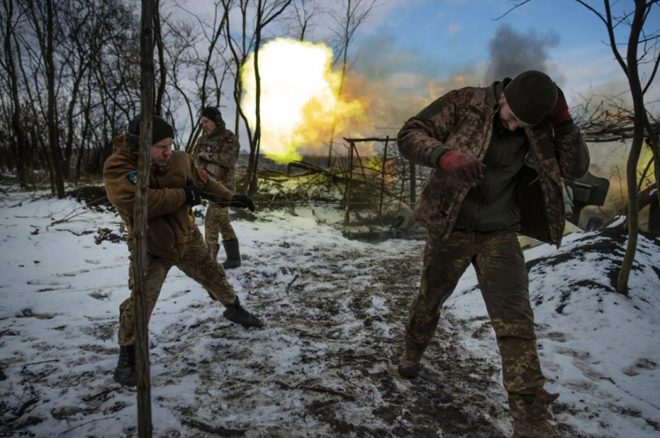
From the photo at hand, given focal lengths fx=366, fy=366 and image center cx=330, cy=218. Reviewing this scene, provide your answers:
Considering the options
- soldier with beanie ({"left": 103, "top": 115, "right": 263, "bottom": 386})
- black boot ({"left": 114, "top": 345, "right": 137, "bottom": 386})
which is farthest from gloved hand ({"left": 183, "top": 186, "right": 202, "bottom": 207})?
black boot ({"left": 114, "top": 345, "right": 137, "bottom": 386})

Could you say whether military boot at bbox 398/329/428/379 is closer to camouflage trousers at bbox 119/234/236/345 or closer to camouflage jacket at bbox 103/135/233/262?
camouflage trousers at bbox 119/234/236/345

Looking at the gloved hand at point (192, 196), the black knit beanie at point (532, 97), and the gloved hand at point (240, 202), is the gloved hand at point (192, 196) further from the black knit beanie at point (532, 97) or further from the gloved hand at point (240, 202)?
the black knit beanie at point (532, 97)

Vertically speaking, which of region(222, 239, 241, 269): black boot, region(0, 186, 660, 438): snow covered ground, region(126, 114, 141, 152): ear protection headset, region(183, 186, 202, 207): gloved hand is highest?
region(126, 114, 141, 152): ear protection headset

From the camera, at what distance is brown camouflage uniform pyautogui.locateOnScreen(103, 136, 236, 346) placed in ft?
8.29

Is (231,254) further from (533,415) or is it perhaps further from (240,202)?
(533,415)

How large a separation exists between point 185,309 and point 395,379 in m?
2.52

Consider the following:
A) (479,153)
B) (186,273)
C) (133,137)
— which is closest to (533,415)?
(479,153)

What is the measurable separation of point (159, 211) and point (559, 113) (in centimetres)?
270

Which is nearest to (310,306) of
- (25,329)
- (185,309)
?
(185,309)

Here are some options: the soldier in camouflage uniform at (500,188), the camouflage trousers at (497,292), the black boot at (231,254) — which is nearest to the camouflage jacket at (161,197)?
the soldier in camouflage uniform at (500,188)

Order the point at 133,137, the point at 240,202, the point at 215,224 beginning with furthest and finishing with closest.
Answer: the point at 215,224
the point at 240,202
the point at 133,137

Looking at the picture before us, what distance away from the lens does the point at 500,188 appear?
91.7 inches

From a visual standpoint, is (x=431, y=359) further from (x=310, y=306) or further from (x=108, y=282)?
(x=108, y=282)

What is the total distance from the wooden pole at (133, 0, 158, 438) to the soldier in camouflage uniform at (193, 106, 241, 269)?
407cm
